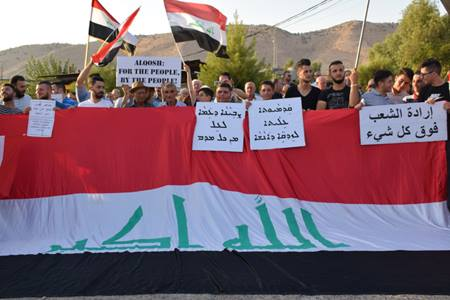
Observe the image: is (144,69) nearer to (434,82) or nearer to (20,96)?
(20,96)

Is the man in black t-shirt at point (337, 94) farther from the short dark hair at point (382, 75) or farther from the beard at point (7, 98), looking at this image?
the beard at point (7, 98)

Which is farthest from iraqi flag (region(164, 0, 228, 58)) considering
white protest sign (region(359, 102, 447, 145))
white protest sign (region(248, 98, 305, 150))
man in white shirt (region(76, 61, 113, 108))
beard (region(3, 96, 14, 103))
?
white protest sign (region(359, 102, 447, 145))

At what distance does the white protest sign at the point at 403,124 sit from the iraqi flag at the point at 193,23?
2.61 metres

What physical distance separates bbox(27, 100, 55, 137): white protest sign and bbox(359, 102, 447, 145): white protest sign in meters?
3.84

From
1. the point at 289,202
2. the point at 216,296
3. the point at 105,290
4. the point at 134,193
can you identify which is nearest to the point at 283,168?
the point at 289,202

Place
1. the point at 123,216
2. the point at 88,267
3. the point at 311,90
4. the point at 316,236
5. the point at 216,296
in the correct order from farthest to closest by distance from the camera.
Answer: the point at 311,90, the point at 123,216, the point at 316,236, the point at 88,267, the point at 216,296

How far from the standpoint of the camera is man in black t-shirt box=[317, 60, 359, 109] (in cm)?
570

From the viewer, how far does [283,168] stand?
217 inches

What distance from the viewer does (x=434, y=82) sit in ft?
18.2

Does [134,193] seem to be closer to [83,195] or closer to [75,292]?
[83,195]

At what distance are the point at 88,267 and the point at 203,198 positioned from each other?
5.31 ft

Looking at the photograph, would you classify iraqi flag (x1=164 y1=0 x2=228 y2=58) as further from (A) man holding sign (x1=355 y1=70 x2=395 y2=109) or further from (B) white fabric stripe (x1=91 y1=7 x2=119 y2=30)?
(A) man holding sign (x1=355 y1=70 x2=395 y2=109)

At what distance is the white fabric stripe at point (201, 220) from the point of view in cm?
487

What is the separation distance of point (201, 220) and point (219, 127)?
1.17m
